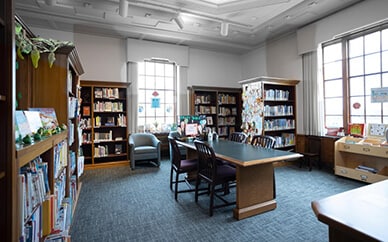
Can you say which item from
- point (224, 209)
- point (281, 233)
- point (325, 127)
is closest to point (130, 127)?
point (224, 209)

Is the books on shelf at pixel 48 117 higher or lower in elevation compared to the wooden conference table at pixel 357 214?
higher

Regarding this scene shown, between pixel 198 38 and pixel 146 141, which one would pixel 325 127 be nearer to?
pixel 198 38

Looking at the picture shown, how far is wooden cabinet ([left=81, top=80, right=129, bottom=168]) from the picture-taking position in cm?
504

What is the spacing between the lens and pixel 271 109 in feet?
17.1

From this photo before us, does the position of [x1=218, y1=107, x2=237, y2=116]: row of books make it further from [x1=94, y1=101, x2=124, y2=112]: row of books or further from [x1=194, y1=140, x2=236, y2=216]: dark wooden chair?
[x1=194, y1=140, x2=236, y2=216]: dark wooden chair

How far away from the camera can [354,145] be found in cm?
382

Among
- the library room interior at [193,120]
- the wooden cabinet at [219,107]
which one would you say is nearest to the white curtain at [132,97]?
the library room interior at [193,120]

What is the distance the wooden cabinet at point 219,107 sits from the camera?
21.0ft

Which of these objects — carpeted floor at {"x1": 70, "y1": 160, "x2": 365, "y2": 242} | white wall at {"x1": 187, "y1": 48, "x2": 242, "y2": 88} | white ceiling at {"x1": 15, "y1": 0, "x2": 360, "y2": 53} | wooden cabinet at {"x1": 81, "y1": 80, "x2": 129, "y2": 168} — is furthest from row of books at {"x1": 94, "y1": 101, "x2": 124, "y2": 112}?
white wall at {"x1": 187, "y1": 48, "x2": 242, "y2": 88}

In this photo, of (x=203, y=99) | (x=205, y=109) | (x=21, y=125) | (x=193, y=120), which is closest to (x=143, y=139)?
(x=193, y=120)

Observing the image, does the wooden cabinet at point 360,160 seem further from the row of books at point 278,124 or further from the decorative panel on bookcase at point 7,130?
the decorative panel on bookcase at point 7,130

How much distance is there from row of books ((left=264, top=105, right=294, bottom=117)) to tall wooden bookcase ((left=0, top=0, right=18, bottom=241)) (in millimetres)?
4850

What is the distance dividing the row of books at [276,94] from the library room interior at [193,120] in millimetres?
52

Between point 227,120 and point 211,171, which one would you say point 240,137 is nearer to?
point 211,171
